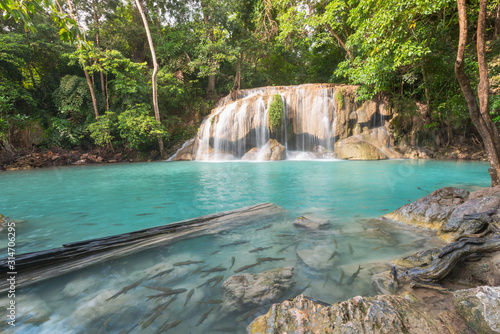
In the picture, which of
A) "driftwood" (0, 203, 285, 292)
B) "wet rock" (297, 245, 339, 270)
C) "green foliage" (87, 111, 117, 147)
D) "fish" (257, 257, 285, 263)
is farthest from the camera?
"green foliage" (87, 111, 117, 147)

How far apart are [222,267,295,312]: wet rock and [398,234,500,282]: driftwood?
3.06ft

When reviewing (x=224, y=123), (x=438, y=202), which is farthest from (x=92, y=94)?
(x=438, y=202)

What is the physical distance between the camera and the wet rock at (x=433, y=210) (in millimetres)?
2982

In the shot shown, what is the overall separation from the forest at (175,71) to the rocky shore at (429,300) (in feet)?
21.6

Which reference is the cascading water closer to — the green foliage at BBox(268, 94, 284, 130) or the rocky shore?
the green foliage at BBox(268, 94, 284, 130)

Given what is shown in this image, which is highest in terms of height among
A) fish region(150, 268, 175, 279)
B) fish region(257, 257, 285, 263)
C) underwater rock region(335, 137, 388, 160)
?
underwater rock region(335, 137, 388, 160)

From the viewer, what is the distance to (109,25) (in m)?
17.0

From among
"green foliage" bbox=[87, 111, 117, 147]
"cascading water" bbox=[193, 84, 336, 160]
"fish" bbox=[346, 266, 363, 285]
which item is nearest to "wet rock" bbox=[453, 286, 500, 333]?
"fish" bbox=[346, 266, 363, 285]

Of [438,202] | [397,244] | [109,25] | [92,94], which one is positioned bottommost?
[397,244]

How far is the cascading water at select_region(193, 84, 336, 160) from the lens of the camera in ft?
47.3

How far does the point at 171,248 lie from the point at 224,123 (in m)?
12.8

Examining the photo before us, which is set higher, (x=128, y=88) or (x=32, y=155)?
A: (x=128, y=88)

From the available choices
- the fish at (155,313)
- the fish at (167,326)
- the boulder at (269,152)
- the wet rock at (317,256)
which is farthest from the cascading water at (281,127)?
the fish at (167,326)

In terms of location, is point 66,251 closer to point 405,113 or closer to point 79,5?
point 405,113
